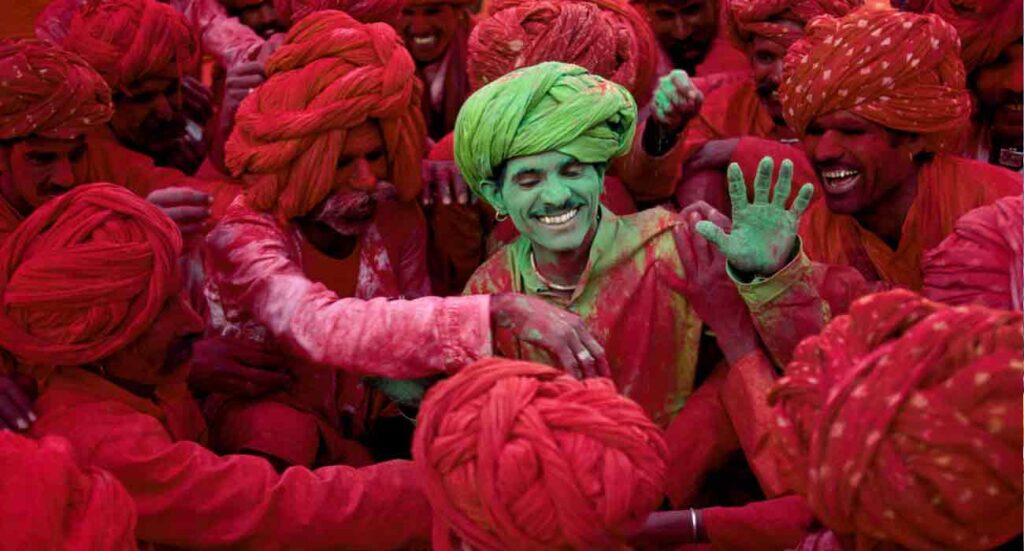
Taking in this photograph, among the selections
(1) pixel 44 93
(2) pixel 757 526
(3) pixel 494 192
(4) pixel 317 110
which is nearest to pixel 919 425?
(2) pixel 757 526

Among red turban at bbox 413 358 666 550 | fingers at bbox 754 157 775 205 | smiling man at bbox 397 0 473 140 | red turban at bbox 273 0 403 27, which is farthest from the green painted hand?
smiling man at bbox 397 0 473 140

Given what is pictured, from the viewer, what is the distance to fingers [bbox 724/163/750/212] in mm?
3820

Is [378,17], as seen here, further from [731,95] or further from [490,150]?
[490,150]

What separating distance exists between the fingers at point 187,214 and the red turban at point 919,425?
2125 mm

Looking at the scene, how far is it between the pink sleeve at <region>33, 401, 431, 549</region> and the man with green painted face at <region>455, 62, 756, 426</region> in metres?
0.44

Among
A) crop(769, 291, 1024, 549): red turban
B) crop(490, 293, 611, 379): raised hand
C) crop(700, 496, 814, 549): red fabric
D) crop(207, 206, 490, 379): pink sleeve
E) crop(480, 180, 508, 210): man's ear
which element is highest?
crop(769, 291, 1024, 549): red turban

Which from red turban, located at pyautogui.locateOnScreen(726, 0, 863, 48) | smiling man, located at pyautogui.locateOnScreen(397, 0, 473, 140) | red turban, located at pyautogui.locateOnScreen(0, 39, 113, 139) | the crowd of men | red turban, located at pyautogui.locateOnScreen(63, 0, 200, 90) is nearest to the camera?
the crowd of men

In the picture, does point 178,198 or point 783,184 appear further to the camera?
point 178,198

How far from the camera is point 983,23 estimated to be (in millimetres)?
5520

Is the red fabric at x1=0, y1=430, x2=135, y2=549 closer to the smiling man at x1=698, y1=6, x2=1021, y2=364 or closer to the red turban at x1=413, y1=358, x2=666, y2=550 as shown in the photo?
the red turban at x1=413, y1=358, x2=666, y2=550

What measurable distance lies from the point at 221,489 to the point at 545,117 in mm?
1077

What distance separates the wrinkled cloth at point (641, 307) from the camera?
4184mm

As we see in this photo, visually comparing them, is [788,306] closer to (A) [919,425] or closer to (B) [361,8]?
(A) [919,425]

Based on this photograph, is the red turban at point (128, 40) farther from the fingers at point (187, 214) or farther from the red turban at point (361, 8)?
the fingers at point (187, 214)
